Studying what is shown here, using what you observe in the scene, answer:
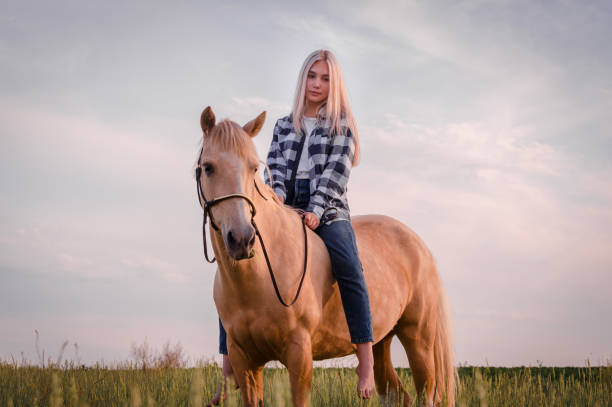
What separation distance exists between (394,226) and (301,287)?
2.04 meters

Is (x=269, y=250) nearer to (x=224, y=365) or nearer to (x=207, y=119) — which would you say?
(x=207, y=119)

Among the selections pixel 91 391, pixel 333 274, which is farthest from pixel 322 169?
pixel 91 391

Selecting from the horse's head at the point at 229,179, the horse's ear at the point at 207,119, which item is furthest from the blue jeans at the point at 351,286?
the horse's ear at the point at 207,119

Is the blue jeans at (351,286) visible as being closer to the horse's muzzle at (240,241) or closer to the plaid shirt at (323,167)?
the plaid shirt at (323,167)

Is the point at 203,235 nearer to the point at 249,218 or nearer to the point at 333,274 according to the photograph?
the point at 249,218

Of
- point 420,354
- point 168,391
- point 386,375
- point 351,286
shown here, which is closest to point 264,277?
point 351,286

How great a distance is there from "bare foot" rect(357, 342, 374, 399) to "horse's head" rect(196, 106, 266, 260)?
4.96 ft

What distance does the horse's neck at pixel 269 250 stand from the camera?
3340 mm

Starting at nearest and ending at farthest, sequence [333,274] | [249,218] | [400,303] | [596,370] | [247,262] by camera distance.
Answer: [249,218] → [247,262] → [333,274] → [400,303] → [596,370]

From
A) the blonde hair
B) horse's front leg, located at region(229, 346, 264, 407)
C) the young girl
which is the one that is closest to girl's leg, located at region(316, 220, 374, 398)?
the young girl

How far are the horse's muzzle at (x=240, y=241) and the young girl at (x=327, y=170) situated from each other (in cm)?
113

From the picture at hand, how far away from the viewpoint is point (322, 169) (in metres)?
4.20

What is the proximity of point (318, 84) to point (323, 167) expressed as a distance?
30.5 inches

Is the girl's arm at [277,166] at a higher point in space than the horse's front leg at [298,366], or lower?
higher
